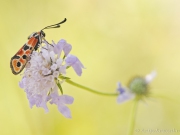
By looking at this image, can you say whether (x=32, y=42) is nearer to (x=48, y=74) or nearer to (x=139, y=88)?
(x=48, y=74)

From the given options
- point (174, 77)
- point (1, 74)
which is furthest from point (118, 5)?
point (1, 74)

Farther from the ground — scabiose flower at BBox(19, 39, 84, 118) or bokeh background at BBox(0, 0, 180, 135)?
bokeh background at BBox(0, 0, 180, 135)

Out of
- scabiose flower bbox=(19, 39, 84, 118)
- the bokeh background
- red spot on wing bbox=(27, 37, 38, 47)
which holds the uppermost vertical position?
the bokeh background

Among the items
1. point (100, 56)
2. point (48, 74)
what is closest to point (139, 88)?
point (48, 74)

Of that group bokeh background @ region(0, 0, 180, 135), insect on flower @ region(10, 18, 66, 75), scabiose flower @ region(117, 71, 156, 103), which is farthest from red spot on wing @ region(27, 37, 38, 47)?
bokeh background @ region(0, 0, 180, 135)

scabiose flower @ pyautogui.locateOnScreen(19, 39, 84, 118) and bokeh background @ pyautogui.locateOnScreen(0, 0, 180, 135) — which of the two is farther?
bokeh background @ pyautogui.locateOnScreen(0, 0, 180, 135)

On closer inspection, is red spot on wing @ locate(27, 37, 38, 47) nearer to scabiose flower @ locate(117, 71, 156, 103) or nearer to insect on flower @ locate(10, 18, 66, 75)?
insect on flower @ locate(10, 18, 66, 75)

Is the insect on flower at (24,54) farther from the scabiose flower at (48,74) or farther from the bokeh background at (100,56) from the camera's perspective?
the bokeh background at (100,56)
